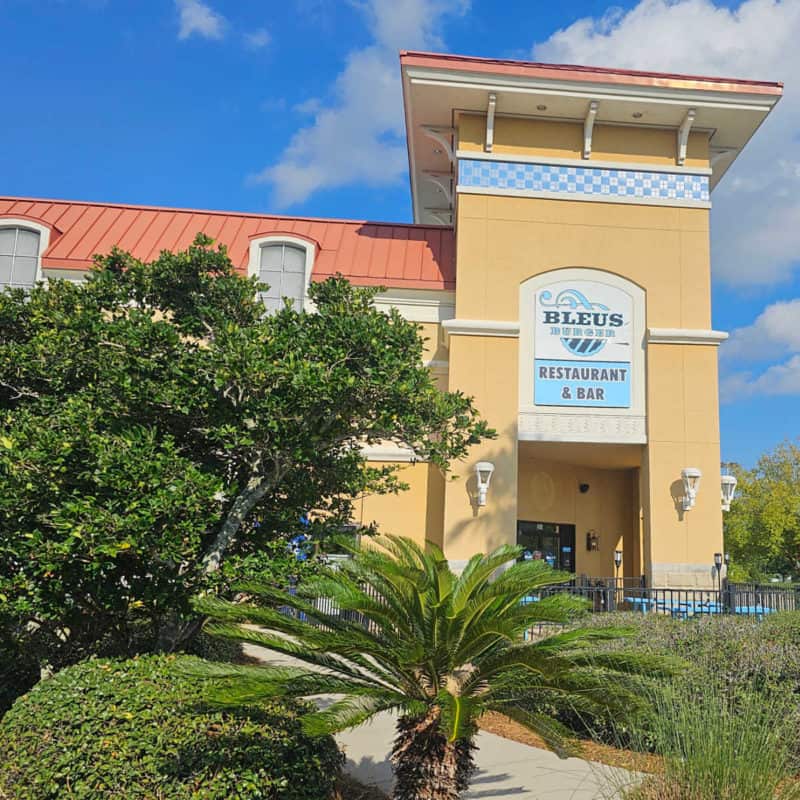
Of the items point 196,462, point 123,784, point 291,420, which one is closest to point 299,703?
point 123,784

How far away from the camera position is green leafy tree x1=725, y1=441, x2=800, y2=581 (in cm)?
3353

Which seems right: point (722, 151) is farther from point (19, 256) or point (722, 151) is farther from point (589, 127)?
point (19, 256)

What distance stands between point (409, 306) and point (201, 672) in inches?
502

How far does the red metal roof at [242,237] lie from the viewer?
17219 mm

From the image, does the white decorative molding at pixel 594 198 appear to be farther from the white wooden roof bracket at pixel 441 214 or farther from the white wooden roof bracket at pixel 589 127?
the white wooden roof bracket at pixel 441 214

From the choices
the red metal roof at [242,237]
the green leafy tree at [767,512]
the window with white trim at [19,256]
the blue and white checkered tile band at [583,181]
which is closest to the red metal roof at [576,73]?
the blue and white checkered tile band at [583,181]

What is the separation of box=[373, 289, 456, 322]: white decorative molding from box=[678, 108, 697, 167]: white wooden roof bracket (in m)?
5.97

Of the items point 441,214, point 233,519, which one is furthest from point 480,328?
point 233,519

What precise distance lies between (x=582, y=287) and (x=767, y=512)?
2206 centimetres

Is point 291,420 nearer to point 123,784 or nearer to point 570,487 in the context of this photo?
point 123,784

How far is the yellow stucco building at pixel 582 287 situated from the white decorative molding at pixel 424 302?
0.10m

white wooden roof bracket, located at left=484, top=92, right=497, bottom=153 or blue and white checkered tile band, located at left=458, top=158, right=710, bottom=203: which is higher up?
white wooden roof bracket, located at left=484, top=92, right=497, bottom=153

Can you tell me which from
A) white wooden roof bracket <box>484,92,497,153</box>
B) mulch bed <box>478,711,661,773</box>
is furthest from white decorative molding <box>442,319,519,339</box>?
mulch bed <box>478,711,661,773</box>

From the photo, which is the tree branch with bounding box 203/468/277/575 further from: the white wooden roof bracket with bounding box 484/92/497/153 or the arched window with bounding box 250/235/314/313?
the white wooden roof bracket with bounding box 484/92/497/153
